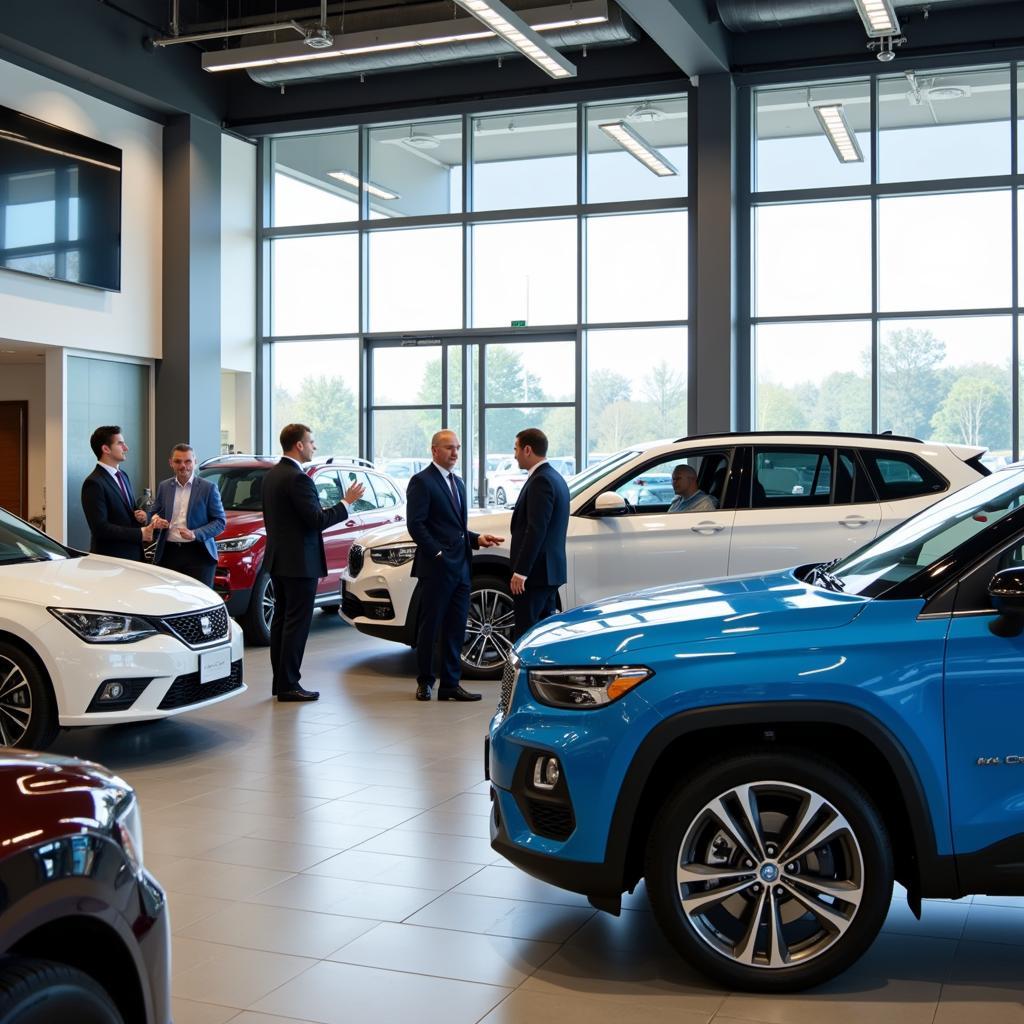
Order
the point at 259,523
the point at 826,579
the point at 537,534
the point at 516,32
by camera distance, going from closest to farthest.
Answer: the point at 826,579 < the point at 537,534 < the point at 259,523 < the point at 516,32

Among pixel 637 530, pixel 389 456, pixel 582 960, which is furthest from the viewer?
pixel 389 456

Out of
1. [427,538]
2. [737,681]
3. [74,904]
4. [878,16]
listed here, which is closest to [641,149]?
[878,16]

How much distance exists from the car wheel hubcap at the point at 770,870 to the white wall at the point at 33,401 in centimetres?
1327

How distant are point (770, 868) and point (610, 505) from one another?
4920 mm

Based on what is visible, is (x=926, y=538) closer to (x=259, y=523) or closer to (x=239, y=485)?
(x=259, y=523)

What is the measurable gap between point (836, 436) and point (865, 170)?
8466 mm

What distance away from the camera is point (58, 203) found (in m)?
14.7

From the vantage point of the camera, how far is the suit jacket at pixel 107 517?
27.7 ft

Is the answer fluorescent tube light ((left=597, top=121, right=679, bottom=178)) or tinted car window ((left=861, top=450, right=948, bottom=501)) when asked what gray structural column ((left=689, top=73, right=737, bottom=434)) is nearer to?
fluorescent tube light ((left=597, top=121, right=679, bottom=178))

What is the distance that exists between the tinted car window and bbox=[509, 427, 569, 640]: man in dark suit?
2.11 m

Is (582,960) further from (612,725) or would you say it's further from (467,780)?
(467,780)

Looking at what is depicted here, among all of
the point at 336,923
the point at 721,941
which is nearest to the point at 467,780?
the point at 336,923

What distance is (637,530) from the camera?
26.9 feet

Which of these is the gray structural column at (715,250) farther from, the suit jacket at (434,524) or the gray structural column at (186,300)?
the suit jacket at (434,524)
